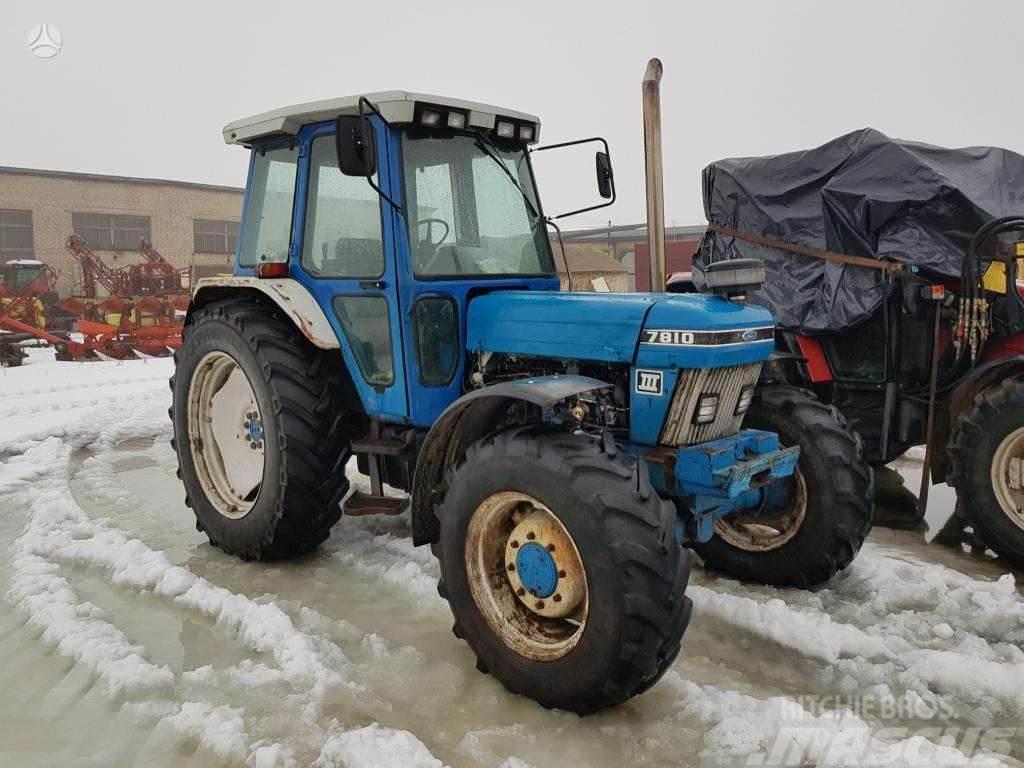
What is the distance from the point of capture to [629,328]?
3.10m

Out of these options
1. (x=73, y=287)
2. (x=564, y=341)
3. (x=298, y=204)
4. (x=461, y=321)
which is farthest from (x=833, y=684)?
(x=73, y=287)

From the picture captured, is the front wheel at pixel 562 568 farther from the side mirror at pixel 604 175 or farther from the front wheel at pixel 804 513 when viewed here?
the side mirror at pixel 604 175

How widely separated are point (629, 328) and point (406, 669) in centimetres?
157

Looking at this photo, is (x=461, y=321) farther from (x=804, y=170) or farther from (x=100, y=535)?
(x=804, y=170)

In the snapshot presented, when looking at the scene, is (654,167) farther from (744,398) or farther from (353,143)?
(353,143)

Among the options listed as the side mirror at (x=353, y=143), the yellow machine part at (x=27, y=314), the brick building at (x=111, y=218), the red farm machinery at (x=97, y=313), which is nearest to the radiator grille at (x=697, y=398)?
the side mirror at (x=353, y=143)

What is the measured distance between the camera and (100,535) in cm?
439

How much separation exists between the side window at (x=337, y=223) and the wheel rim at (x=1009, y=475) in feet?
10.8

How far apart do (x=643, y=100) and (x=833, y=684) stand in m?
3.59

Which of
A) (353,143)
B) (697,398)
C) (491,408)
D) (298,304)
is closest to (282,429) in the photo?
(298,304)

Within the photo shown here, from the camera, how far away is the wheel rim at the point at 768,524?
3.74 meters

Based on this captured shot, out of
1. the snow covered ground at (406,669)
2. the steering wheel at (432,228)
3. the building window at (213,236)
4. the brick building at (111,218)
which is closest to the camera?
the snow covered ground at (406,669)

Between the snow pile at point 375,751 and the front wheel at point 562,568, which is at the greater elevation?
the front wheel at point 562,568

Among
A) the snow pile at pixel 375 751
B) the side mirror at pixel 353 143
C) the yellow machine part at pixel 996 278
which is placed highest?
the side mirror at pixel 353 143
